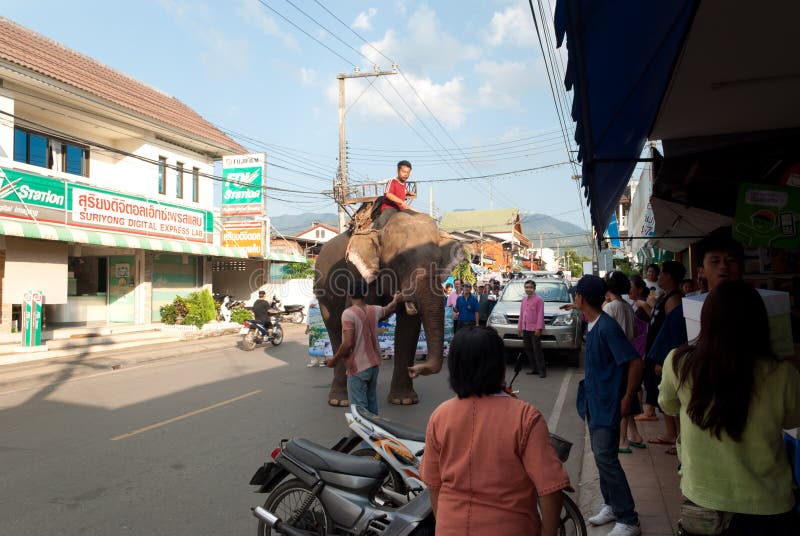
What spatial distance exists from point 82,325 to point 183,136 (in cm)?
715

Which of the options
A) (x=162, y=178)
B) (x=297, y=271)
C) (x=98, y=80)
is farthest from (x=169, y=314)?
(x=297, y=271)

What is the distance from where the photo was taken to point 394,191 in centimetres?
744

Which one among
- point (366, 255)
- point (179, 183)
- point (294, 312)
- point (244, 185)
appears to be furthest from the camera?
point (294, 312)

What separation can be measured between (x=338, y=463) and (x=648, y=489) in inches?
103

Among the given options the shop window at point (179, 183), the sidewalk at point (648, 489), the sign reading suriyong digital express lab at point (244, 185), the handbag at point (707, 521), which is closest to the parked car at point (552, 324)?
the sidewalk at point (648, 489)

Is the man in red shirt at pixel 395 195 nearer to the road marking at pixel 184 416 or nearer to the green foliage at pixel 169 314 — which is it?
the road marking at pixel 184 416

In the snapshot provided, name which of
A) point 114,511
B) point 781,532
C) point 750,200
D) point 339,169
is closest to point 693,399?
point 781,532

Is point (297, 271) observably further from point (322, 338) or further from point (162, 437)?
point (162, 437)

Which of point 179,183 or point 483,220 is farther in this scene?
point 483,220

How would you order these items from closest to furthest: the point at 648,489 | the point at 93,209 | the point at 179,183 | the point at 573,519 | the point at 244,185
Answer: the point at 573,519 → the point at 648,489 → the point at 93,209 → the point at 244,185 → the point at 179,183

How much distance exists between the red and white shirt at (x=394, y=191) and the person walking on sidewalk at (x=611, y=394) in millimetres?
4084

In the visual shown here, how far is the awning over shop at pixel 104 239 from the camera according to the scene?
1315 centimetres

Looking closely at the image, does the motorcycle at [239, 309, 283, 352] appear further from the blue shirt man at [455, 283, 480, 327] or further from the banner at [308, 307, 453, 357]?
the blue shirt man at [455, 283, 480, 327]

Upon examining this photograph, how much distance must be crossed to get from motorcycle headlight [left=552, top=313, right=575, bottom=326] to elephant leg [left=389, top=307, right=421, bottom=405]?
4.31 metres
